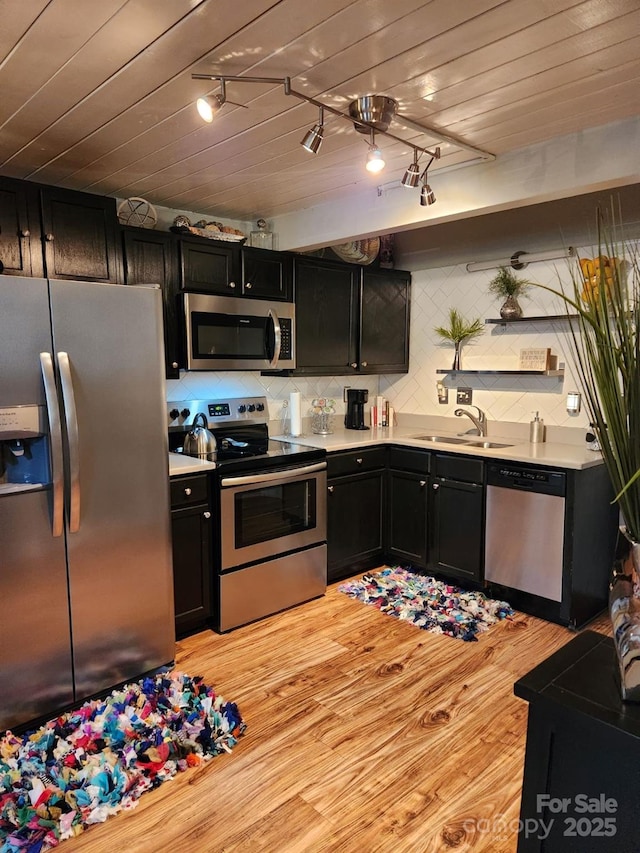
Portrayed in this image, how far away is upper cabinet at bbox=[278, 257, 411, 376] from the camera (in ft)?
12.0

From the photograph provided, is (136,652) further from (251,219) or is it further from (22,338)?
(251,219)

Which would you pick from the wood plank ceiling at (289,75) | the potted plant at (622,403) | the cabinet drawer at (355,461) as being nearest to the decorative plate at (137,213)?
the wood plank ceiling at (289,75)

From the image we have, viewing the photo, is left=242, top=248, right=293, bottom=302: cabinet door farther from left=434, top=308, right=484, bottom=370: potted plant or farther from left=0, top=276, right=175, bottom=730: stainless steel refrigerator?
left=434, top=308, right=484, bottom=370: potted plant

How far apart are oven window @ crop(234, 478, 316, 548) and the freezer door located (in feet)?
1.69

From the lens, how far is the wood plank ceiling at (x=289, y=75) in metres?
1.54

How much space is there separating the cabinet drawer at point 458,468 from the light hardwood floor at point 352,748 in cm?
82

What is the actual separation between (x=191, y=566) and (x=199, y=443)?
69cm

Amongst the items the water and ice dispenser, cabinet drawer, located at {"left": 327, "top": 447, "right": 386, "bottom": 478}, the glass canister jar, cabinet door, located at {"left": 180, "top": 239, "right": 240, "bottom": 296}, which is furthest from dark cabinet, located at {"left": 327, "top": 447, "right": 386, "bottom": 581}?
the water and ice dispenser

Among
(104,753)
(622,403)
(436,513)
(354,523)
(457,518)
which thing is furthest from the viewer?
(354,523)

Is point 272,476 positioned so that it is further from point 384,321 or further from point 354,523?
point 384,321

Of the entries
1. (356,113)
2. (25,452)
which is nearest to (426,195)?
(356,113)

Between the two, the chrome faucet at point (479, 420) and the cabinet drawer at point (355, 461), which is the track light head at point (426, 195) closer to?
the cabinet drawer at point (355, 461)

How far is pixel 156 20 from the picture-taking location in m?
1.55

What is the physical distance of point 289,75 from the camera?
6.06 ft
